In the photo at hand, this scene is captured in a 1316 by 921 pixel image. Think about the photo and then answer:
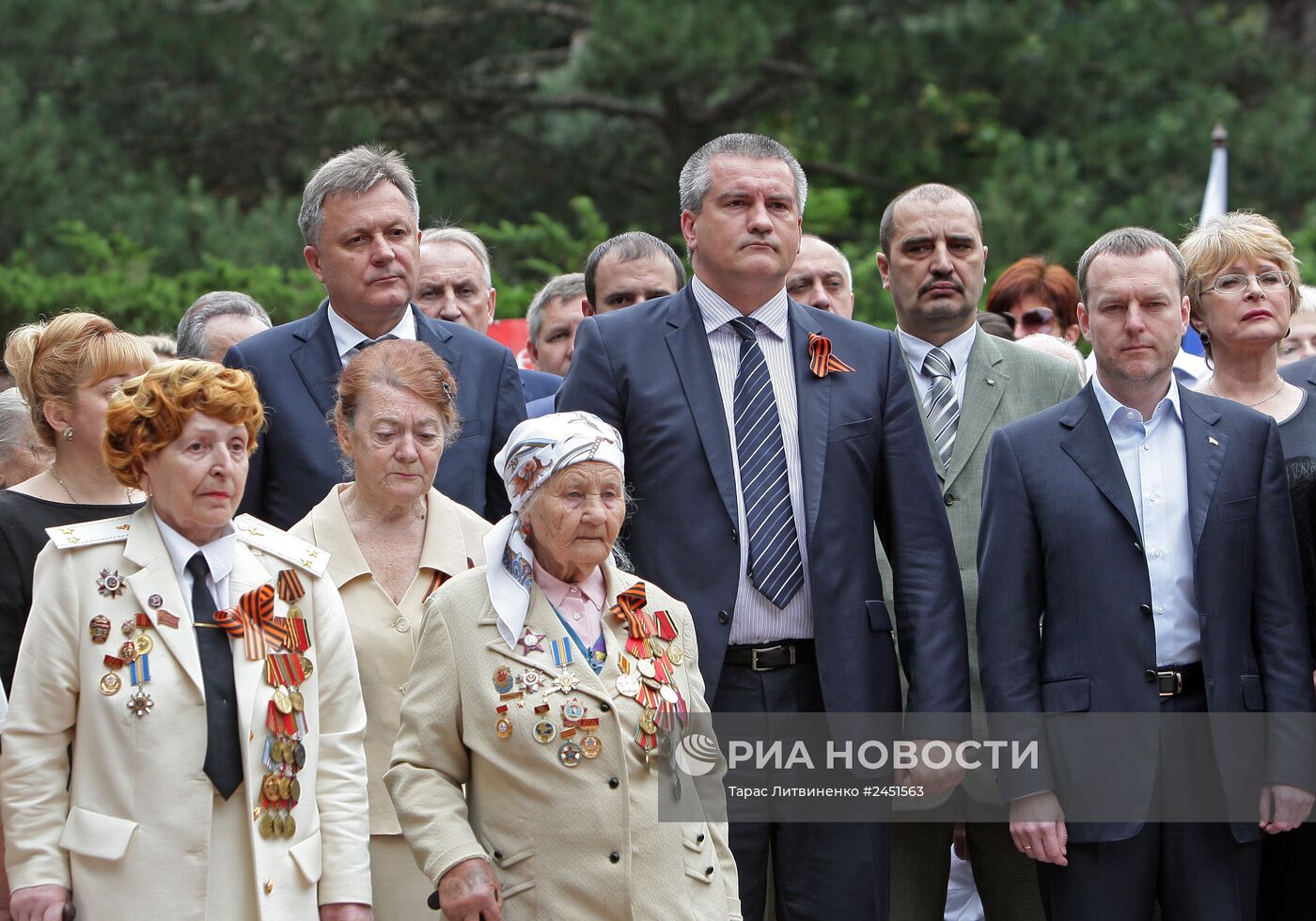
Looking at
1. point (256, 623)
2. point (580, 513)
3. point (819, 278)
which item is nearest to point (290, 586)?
point (256, 623)

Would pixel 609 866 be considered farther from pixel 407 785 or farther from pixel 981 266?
pixel 981 266

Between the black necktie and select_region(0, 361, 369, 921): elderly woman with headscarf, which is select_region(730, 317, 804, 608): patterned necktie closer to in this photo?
select_region(0, 361, 369, 921): elderly woman with headscarf

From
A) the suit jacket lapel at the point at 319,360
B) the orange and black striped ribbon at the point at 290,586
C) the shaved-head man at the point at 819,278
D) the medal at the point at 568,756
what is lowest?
the medal at the point at 568,756

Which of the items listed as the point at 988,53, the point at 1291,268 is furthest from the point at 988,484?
the point at 988,53

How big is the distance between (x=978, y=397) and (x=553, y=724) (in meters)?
1.99

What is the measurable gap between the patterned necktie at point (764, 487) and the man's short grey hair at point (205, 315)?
2486 millimetres

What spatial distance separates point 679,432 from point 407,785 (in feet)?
3.96

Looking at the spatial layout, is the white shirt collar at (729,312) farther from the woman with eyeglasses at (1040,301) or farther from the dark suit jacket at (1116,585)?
the woman with eyeglasses at (1040,301)

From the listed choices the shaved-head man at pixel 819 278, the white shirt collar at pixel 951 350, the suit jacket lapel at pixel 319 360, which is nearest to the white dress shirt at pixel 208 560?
the suit jacket lapel at pixel 319 360

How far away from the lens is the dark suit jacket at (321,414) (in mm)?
4703

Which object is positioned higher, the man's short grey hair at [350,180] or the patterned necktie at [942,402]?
the man's short grey hair at [350,180]

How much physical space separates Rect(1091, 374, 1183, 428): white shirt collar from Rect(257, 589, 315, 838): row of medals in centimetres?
226

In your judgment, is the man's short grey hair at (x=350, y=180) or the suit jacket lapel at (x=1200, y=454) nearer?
the suit jacket lapel at (x=1200, y=454)

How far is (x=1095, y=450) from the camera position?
4.53 meters
